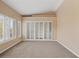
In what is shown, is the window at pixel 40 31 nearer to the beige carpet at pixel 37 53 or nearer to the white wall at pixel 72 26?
the white wall at pixel 72 26

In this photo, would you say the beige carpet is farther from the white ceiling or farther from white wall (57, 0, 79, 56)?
the white ceiling

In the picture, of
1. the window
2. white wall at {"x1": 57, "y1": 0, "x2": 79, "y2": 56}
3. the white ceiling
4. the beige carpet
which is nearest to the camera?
the beige carpet

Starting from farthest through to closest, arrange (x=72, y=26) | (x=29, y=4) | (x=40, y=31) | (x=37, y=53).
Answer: (x=40, y=31) → (x=29, y=4) → (x=72, y=26) → (x=37, y=53)

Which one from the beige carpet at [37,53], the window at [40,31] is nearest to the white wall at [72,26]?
the beige carpet at [37,53]

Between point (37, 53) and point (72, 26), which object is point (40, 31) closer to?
point (72, 26)

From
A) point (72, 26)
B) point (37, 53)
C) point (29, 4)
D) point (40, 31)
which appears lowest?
point (37, 53)

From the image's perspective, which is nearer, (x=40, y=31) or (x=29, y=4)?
(x=29, y=4)

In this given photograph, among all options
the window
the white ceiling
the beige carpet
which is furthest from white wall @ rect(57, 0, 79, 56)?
the window

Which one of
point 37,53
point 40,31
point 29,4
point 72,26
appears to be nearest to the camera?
point 37,53

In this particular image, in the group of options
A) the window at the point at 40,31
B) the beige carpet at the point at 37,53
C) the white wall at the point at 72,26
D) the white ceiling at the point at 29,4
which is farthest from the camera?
the window at the point at 40,31

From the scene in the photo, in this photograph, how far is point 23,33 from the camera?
1127cm

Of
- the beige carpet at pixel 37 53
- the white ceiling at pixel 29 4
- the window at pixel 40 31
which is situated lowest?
the beige carpet at pixel 37 53

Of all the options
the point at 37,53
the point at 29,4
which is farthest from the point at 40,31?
the point at 37,53

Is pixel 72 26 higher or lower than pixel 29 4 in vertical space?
lower
